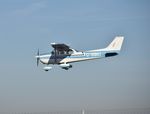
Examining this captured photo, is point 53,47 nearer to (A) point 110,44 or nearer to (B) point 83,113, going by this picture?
(A) point 110,44

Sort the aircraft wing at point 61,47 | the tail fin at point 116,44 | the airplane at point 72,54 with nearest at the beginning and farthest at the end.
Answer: the airplane at point 72,54
the tail fin at point 116,44
the aircraft wing at point 61,47

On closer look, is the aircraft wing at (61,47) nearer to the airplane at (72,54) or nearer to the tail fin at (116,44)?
the airplane at (72,54)

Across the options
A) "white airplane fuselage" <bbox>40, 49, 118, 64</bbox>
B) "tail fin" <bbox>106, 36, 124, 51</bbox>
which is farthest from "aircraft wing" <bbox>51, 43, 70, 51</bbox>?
"tail fin" <bbox>106, 36, 124, 51</bbox>

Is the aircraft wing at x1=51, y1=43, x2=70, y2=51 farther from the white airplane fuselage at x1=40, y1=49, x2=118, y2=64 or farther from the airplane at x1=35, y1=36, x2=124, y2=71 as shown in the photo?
the white airplane fuselage at x1=40, y1=49, x2=118, y2=64

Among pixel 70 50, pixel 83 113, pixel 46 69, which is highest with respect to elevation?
pixel 70 50

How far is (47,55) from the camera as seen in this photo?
73.6 metres

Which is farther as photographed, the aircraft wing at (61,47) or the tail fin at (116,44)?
the aircraft wing at (61,47)

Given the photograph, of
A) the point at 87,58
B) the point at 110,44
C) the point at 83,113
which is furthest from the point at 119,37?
the point at 83,113

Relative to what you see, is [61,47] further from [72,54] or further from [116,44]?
[116,44]

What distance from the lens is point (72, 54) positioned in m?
71.4

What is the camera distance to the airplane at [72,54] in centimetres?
7050

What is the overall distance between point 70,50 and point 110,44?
667 cm

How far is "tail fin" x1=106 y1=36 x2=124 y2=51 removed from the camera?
72250 mm

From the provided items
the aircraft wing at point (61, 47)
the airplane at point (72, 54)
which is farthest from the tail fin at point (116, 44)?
the aircraft wing at point (61, 47)
